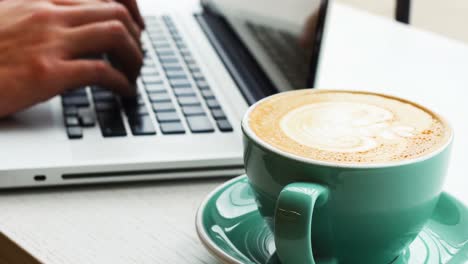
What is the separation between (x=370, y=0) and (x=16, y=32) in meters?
2.47

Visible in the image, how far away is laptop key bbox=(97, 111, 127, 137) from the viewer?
568 mm

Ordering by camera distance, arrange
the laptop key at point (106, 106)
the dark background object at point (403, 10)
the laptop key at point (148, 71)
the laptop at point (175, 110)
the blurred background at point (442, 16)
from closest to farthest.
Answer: the laptop at point (175, 110)
the laptop key at point (106, 106)
the laptop key at point (148, 71)
the dark background object at point (403, 10)
the blurred background at point (442, 16)

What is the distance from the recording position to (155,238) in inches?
17.9

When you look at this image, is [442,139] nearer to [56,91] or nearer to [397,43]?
[56,91]

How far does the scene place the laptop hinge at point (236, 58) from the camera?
26.6 inches

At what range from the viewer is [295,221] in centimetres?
34

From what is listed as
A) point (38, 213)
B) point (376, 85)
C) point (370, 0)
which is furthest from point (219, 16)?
point (370, 0)

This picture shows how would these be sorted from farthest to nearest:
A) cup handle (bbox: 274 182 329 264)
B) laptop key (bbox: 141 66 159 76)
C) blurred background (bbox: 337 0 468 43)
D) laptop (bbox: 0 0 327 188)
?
blurred background (bbox: 337 0 468 43) → laptop key (bbox: 141 66 159 76) → laptop (bbox: 0 0 327 188) → cup handle (bbox: 274 182 329 264)

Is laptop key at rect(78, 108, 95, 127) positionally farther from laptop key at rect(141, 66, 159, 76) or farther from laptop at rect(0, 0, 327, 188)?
laptop key at rect(141, 66, 159, 76)

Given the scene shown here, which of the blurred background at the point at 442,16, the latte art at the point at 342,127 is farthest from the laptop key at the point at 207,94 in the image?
the blurred background at the point at 442,16

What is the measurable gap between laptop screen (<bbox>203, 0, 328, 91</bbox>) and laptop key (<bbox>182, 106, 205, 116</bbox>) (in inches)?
3.2

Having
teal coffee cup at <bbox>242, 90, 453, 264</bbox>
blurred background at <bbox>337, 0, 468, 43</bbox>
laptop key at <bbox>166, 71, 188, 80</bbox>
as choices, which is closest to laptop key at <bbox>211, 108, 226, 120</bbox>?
laptop key at <bbox>166, 71, 188, 80</bbox>

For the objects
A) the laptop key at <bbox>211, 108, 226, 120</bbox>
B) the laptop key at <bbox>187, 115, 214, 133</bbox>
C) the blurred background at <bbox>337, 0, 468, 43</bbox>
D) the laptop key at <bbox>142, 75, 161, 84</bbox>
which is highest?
the laptop key at <bbox>187, 115, 214, 133</bbox>

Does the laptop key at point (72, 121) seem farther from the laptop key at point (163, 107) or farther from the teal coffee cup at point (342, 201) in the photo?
the teal coffee cup at point (342, 201)
